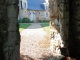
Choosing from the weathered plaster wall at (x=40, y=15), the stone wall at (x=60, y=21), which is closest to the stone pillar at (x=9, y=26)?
the stone wall at (x=60, y=21)

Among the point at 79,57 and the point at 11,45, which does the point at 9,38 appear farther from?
the point at 79,57

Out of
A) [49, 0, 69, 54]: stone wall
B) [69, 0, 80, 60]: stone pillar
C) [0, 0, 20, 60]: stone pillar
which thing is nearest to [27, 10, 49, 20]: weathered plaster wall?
[49, 0, 69, 54]: stone wall

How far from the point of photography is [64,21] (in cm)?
747

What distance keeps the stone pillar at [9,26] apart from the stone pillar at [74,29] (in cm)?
312

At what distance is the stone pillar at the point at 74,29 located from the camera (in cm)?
758

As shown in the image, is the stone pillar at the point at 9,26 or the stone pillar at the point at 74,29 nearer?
the stone pillar at the point at 9,26

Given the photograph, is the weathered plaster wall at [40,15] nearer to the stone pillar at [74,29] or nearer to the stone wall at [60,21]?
the stone wall at [60,21]

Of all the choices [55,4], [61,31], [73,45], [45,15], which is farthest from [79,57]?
[45,15]

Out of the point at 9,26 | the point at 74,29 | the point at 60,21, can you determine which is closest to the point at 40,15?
the point at 74,29

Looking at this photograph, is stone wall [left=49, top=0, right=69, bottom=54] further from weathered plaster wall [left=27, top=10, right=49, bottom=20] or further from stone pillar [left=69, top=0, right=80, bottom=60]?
weathered plaster wall [left=27, top=10, right=49, bottom=20]

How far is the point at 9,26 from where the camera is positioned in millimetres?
4953

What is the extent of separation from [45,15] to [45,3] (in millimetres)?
2834

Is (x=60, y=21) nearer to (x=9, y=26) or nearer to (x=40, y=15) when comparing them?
(x=9, y=26)

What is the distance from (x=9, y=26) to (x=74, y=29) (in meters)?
3.34
